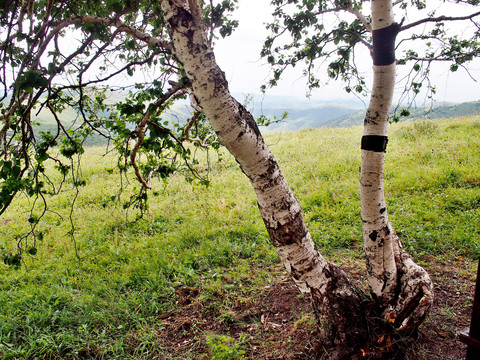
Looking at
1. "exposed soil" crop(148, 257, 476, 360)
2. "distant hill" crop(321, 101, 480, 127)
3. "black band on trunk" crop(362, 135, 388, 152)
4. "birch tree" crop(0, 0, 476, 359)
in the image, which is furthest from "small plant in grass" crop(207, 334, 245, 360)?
"distant hill" crop(321, 101, 480, 127)

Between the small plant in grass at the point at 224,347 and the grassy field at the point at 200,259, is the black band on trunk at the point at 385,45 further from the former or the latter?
the small plant in grass at the point at 224,347

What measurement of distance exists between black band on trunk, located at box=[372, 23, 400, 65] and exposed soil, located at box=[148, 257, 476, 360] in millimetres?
2707

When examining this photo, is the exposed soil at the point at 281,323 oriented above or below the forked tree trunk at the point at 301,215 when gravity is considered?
below

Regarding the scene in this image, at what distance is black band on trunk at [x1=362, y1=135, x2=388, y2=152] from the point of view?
261 cm

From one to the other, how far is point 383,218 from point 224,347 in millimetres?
2151

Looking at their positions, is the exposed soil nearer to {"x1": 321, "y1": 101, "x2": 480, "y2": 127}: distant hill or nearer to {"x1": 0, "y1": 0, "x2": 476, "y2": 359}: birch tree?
{"x1": 0, "y1": 0, "x2": 476, "y2": 359}: birch tree

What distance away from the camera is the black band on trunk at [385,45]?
2.33m

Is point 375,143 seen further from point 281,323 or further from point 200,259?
point 200,259

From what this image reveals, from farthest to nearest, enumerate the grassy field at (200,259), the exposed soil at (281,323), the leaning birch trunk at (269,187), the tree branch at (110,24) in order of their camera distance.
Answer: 1. the grassy field at (200,259)
2. the exposed soil at (281,323)
3. the tree branch at (110,24)
4. the leaning birch trunk at (269,187)

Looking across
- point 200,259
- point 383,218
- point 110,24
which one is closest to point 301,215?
point 383,218

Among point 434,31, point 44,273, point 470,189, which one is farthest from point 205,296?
point 470,189

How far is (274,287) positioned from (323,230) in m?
1.99

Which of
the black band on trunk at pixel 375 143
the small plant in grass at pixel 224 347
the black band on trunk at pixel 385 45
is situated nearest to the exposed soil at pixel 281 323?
the small plant in grass at pixel 224 347

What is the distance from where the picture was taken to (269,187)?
2578 millimetres
